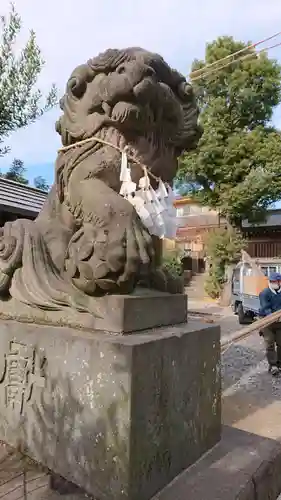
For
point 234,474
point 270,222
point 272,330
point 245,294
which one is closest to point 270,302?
point 272,330

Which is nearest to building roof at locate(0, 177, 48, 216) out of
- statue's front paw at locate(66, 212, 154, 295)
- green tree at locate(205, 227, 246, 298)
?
statue's front paw at locate(66, 212, 154, 295)

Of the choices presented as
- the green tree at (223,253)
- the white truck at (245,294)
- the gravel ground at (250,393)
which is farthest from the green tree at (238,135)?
the gravel ground at (250,393)

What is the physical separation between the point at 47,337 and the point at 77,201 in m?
0.64

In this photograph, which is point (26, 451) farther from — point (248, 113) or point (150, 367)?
point (248, 113)

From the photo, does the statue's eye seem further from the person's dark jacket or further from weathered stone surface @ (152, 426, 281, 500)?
the person's dark jacket

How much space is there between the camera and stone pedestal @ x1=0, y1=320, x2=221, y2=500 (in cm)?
142

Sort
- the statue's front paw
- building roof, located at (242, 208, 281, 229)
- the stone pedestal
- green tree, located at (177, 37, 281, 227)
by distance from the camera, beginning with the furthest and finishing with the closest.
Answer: building roof, located at (242, 208, 281, 229), green tree, located at (177, 37, 281, 227), the statue's front paw, the stone pedestal

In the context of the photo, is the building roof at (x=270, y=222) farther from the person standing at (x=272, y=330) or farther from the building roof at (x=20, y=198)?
the person standing at (x=272, y=330)

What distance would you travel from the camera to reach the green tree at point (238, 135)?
13242 mm

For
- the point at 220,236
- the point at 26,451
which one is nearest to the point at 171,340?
the point at 26,451

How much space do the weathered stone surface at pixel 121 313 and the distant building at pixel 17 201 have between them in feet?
13.3

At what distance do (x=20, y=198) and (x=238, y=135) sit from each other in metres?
9.58

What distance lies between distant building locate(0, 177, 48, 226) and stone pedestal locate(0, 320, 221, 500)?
13.6 ft

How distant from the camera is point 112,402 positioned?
1.44m
